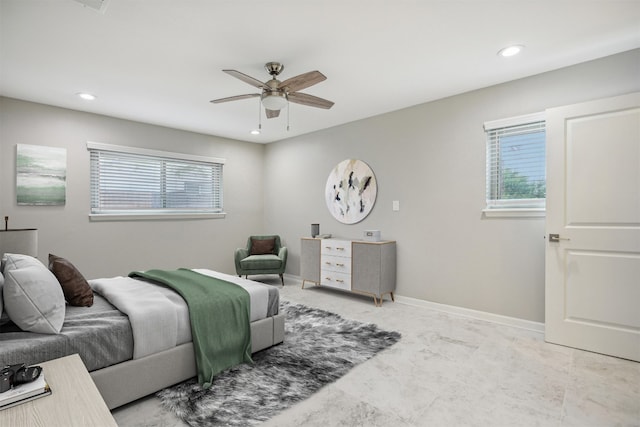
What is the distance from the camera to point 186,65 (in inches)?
117

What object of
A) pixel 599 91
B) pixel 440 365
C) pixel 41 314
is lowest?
pixel 440 365

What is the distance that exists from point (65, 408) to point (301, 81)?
2478 mm

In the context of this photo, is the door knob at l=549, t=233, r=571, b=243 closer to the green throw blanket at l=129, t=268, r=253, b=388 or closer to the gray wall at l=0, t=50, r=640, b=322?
the gray wall at l=0, t=50, r=640, b=322

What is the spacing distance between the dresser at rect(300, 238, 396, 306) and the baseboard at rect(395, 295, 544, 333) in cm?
→ 30

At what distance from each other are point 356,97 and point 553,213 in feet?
7.75

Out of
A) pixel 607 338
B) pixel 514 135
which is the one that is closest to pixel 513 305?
pixel 607 338

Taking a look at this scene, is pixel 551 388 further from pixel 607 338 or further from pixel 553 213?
pixel 553 213

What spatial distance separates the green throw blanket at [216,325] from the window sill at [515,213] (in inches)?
105

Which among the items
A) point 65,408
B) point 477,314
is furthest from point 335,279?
point 65,408

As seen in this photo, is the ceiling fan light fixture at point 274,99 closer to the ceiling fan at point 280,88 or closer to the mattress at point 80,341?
the ceiling fan at point 280,88

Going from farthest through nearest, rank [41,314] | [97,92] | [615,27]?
[97,92]
[615,27]
[41,314]

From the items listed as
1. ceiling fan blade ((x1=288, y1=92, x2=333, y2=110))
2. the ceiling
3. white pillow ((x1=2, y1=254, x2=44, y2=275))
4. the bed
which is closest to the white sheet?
the bed

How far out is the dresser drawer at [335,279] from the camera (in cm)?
440

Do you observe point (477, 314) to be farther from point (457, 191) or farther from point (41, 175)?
point (41, 175)
